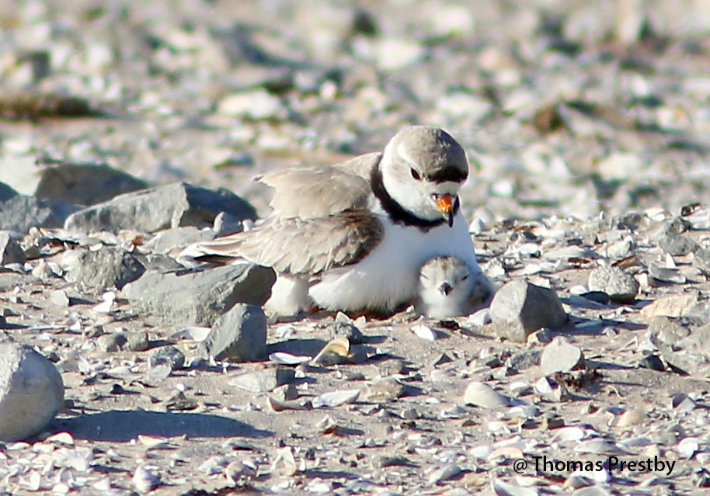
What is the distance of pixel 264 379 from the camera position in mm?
4086

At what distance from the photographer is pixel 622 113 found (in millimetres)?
12188

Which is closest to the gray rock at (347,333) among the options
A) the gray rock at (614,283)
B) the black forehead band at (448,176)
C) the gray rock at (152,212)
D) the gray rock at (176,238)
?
the black forehead band at (448,176)

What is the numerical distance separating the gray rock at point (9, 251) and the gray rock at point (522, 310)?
2.52 meters

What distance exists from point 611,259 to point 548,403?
203cm

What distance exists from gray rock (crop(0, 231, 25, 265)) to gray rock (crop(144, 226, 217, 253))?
2.17 feet

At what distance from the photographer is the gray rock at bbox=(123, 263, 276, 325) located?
15.9 ft

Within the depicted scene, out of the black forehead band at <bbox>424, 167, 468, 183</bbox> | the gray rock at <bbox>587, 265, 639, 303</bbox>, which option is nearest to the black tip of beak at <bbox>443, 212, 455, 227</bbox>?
the black forehead band at <bbox>424, 167, 468, 183</bbox>

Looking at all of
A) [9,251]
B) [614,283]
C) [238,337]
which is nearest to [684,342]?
[614,283]

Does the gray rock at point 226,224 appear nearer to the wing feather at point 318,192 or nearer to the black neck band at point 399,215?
the wing feather at point 318,192

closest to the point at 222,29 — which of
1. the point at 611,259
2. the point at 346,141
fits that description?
the point at 346,141

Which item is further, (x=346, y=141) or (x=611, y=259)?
(x=346, y=141)

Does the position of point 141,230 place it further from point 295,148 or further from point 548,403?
point 295,148

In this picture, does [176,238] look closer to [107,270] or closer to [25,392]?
[107,270]

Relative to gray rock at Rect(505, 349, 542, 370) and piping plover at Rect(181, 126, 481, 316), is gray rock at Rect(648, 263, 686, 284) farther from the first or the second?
gray rock at Rect(505, 349, 542, 370)
